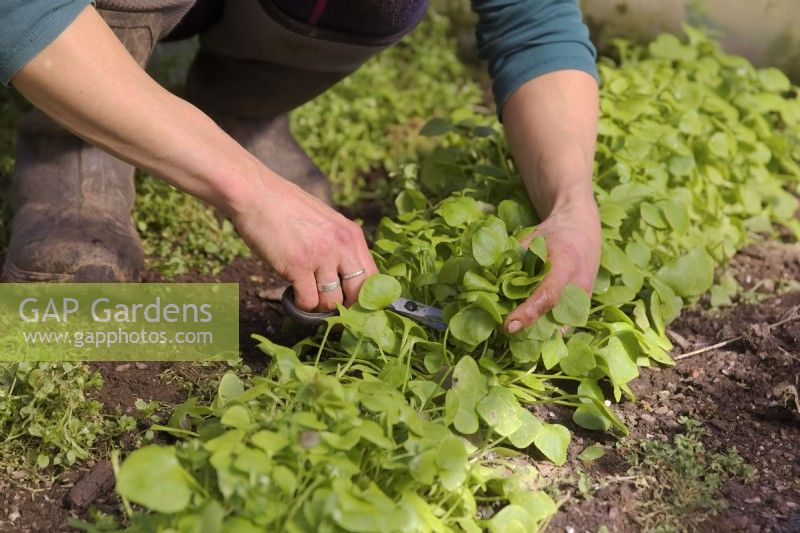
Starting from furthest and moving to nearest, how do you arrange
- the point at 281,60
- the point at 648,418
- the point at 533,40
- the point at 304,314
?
the point at 281,60 < the point at 533,40 < the point at 648,418 < the point at 304,314

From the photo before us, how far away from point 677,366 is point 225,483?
956mm

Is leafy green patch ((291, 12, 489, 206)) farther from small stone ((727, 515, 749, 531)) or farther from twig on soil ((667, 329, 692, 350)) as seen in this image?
small stone ((727, 515, 749, 531))

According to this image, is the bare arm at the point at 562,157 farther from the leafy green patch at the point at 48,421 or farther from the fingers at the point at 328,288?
the leafy green patch at the point at 48,421

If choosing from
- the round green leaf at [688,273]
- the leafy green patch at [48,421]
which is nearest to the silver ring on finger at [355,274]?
the leafy green patch at [48,421]

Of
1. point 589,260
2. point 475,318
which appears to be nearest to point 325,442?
point 475,318

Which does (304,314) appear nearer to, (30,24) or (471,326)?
(471,326)

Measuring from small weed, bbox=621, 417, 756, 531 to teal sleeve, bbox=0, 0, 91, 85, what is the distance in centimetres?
101

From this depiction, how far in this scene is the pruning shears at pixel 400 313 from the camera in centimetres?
152

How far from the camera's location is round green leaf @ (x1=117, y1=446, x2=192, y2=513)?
110 cm

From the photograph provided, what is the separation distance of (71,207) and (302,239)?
66 cm

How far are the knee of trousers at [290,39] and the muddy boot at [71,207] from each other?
22 centimetres

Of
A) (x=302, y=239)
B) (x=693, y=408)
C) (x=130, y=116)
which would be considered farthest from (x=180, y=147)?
(x=693, y=408)

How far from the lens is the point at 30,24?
4.26 feet

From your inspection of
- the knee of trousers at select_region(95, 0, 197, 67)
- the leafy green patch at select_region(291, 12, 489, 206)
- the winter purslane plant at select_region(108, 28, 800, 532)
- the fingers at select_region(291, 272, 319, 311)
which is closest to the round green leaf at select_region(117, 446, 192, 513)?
the winter purslane plant at select_region(108, 28, 800, 532)
